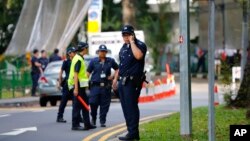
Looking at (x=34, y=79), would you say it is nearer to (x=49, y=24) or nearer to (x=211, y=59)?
(x=49, y=24)

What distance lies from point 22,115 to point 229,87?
5462mm

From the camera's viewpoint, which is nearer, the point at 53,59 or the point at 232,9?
the point at 53,59

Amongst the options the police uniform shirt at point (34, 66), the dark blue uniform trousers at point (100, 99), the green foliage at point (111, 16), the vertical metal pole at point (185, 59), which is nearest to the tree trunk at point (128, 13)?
the police uniform shirt at point (34, 66)

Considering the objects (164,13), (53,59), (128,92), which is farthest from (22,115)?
(164,13)

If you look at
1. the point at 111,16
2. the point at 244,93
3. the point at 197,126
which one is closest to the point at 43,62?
the point at 244,93

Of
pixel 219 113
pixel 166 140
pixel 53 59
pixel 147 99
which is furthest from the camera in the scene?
pixel 53 59

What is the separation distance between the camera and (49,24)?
38.1m

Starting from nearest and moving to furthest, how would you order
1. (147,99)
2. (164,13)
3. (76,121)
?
(76,121), (147,99), (164,13)

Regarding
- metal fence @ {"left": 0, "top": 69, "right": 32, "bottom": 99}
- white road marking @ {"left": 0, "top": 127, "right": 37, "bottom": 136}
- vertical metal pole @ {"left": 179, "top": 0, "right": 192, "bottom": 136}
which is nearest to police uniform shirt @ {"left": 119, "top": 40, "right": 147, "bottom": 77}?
vertical metal pole @ {"left": 179, "top": 0, "right": 192, "bottom": 136}

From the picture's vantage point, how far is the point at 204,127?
15305 mm

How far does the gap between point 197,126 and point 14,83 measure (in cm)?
1673

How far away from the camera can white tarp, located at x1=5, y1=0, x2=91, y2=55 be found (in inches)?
1467

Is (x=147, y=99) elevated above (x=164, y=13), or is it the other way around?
(x=164, y=13)

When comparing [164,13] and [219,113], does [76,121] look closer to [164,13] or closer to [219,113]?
[219,113]
